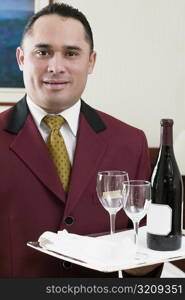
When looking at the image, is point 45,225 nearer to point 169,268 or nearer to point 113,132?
point 113,132

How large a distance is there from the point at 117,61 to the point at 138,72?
0.14m

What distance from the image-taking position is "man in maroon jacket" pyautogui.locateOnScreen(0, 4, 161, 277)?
150 cm

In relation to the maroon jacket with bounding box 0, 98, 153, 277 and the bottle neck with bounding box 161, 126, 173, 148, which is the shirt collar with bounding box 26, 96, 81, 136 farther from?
the bottle neck with bounding box 161, 126, 173, 148

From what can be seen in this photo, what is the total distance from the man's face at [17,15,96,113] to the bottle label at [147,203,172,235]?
1.56 ft

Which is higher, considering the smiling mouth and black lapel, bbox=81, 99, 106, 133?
the smiling mouth

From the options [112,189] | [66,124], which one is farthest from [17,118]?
[112,189]

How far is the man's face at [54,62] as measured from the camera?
1.51m

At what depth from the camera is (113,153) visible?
1.65m

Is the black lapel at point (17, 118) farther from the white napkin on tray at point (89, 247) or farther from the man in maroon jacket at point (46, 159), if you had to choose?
the white napkin on tray at point (89, 247)

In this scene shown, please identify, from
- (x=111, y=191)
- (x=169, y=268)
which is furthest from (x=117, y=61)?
(x=111, y=191)

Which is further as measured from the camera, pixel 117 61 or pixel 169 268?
pixel 117 61

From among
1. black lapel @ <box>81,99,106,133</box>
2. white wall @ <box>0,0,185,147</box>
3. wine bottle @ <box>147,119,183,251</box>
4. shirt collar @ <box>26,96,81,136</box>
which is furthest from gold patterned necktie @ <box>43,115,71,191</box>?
white wall @ <box>0,0,185,147</box>

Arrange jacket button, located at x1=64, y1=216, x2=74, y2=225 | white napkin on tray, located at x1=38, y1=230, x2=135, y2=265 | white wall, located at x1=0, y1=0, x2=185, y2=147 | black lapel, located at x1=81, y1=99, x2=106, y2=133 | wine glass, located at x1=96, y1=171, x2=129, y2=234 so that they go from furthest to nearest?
white wall, located at x1=0, y1=0, x2=185, y2=147
black lapel, located at x1=81, y1=99, x2=106, y2=133
jacket button, located at x1=64, y1=216, x2=74, y2=225
wine glass, located at x1=96, y1=171, x2=129, y2=234
white napkin on tray, located at x1=38, y1=230, x2=135, y2=265

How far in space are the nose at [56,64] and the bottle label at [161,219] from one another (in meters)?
0.52
